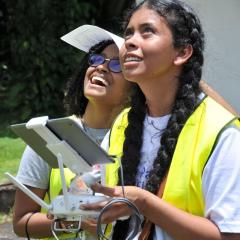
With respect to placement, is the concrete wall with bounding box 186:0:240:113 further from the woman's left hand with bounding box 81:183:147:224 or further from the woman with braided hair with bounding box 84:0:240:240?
the woman's left hand with bounding box 81:183:147:224

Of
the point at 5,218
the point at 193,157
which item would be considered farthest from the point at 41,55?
the point at 193,157

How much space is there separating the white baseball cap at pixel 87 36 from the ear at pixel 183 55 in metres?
0.65

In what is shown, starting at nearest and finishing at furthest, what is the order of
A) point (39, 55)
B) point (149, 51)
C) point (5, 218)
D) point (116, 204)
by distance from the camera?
point (116, 204) → point (149, 51) → point (5, 218) → point (39, 55)

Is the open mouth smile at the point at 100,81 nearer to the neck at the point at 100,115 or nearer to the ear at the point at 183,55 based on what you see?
the neck at the point at 100,115

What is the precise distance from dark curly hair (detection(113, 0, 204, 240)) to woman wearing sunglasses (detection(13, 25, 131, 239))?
34 cm

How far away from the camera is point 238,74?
5426 mm

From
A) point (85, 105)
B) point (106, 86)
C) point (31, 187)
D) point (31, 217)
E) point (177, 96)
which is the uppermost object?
point (177, 96)

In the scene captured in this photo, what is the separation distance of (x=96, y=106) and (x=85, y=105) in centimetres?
18

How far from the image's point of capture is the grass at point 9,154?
695cm

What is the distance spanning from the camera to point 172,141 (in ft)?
7.57

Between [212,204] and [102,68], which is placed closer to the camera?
[212,204]

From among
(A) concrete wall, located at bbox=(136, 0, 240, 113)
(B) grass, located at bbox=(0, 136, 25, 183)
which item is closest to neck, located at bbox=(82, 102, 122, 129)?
(A) concrete wall, located at bbox=(136, 0, 240, 113)

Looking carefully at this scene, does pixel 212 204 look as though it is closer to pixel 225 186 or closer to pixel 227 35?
pixel 225 186

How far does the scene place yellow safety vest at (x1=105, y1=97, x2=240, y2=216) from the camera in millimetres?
2178
